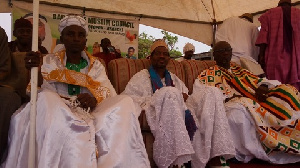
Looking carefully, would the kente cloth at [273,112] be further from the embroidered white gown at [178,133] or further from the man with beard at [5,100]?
the man with beard at [5,100]

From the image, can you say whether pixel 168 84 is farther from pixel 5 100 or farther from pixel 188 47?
pixel 188 47

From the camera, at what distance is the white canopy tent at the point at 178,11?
6.44 m

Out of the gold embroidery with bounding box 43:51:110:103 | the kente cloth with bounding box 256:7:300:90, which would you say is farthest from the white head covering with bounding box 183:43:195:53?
the gold embroidery with bounding box 43:51:110:103

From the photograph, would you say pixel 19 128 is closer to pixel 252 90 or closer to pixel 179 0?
pixel 252 90

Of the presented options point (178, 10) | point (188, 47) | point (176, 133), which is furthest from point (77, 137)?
point (188, 47)

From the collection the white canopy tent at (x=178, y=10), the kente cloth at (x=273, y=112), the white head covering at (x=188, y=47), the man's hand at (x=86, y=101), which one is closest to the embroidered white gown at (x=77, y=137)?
the man's hand at (x=86, y=101)

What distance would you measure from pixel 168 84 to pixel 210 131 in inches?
35.3

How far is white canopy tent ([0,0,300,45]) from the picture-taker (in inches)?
254

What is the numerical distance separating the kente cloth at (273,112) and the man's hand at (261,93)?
38 mm

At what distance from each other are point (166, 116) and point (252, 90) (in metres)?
1.66

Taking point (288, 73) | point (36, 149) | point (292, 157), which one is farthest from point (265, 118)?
point (36, 149)

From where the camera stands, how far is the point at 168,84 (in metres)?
4.21

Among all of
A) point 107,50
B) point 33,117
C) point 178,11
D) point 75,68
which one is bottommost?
point 33,117

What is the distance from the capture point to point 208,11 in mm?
7004
